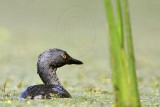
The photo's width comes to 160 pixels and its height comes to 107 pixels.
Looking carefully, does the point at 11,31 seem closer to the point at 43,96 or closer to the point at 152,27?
the point at 152,27

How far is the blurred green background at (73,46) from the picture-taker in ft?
21.3

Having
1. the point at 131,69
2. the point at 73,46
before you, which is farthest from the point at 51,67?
the point at 73,46

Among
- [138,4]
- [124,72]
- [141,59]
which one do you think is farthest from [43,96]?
[138,4]

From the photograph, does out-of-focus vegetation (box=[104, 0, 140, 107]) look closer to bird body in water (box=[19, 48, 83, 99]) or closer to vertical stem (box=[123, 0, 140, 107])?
vertical stem (box=[123, 0, 140, 107])

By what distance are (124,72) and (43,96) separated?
167cm

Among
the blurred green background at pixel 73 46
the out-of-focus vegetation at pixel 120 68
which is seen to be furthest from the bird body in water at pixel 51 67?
the out-of-focus vegetation at pixel 120 68

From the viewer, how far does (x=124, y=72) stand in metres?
3.55

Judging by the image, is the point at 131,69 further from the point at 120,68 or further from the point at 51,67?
the point at 51,67

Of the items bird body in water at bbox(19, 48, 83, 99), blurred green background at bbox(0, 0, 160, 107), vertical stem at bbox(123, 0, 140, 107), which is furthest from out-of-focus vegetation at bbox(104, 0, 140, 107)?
bird body in water at bbox(19, 48, 83, 99)

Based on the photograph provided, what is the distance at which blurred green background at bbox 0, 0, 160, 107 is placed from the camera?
6.49 metres

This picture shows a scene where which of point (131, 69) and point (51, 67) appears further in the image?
point (51, 67)

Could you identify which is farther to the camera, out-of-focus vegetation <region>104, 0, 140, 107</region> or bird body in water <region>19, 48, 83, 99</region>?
bird body in water <region>19, 48, 83, 99</region>

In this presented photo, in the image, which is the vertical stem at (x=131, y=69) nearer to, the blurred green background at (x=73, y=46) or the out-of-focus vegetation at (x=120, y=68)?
the out-of-focus vegetation at (x=120, y=68)

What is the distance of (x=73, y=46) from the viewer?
14414 millimetres
